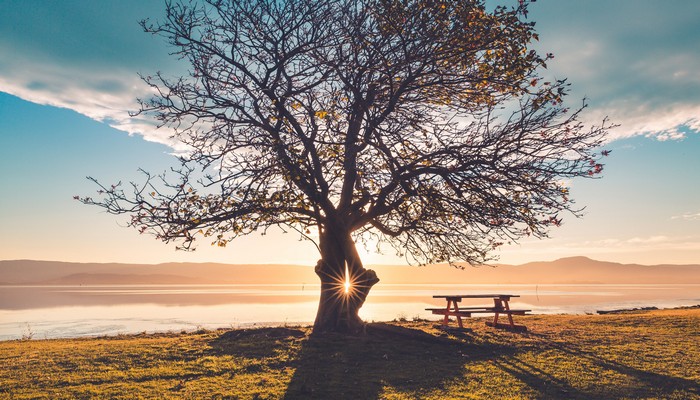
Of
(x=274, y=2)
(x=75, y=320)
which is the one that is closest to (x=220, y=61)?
(x=274, y=2)

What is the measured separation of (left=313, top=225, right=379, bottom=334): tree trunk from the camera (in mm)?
16703

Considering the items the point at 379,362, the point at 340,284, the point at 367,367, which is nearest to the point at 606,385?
the point at 379,362

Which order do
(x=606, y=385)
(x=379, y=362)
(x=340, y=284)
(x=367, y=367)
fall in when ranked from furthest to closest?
(x=340, y=284) < (x=379, y=362) < (x=367, y=367) < (x=606, y=385)

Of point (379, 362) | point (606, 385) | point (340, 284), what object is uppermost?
point (340, 284)

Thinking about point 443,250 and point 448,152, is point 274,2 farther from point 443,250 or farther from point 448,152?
point 443,250

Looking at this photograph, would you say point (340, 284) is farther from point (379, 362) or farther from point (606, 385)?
point (606, 385)

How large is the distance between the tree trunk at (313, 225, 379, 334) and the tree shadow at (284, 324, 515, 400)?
1003 mm

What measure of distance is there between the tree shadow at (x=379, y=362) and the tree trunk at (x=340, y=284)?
39.5 inches

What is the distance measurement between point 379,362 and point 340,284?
473 cm

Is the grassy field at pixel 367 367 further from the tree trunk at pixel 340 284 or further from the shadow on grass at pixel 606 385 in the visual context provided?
the tree trunk at pixel 340 284

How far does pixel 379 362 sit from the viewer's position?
12.7m

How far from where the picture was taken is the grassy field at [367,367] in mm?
9867

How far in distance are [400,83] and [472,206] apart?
4611mm

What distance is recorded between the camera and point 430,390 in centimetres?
1001
